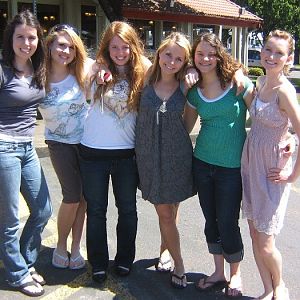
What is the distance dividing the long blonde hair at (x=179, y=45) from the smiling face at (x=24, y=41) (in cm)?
79

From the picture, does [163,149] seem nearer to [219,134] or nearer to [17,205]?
[219,134]

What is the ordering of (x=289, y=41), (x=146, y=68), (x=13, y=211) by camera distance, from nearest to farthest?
(x=289, y=41) → (x=13, y=211) → (x=146, y=68)

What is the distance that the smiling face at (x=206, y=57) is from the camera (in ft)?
9.89

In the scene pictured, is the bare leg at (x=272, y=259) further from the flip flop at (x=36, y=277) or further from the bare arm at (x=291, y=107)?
the flip flop at (x=36, y=277)

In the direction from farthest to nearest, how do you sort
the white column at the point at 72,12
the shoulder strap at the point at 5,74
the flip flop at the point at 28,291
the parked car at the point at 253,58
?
the parked car at the point at 253,58 < the white column at the point at 72,12 < the flip flop at the point at 28,291 < the shoulder strap at the point at 5,74

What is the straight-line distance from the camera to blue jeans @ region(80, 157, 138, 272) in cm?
331

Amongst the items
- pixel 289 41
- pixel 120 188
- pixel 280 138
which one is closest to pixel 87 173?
pixel 120 188

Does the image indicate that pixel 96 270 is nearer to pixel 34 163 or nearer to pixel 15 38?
pixel 34 163

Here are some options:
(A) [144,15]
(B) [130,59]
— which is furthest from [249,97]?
(A) [144,15]

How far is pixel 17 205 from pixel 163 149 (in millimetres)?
1022

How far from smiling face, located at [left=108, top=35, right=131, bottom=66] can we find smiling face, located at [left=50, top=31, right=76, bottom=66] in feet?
0.97

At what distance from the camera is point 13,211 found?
3.12m

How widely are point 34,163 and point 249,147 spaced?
1432 millimetres

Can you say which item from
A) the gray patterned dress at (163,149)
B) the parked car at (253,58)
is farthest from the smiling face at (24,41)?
the parked car at (253,58)
